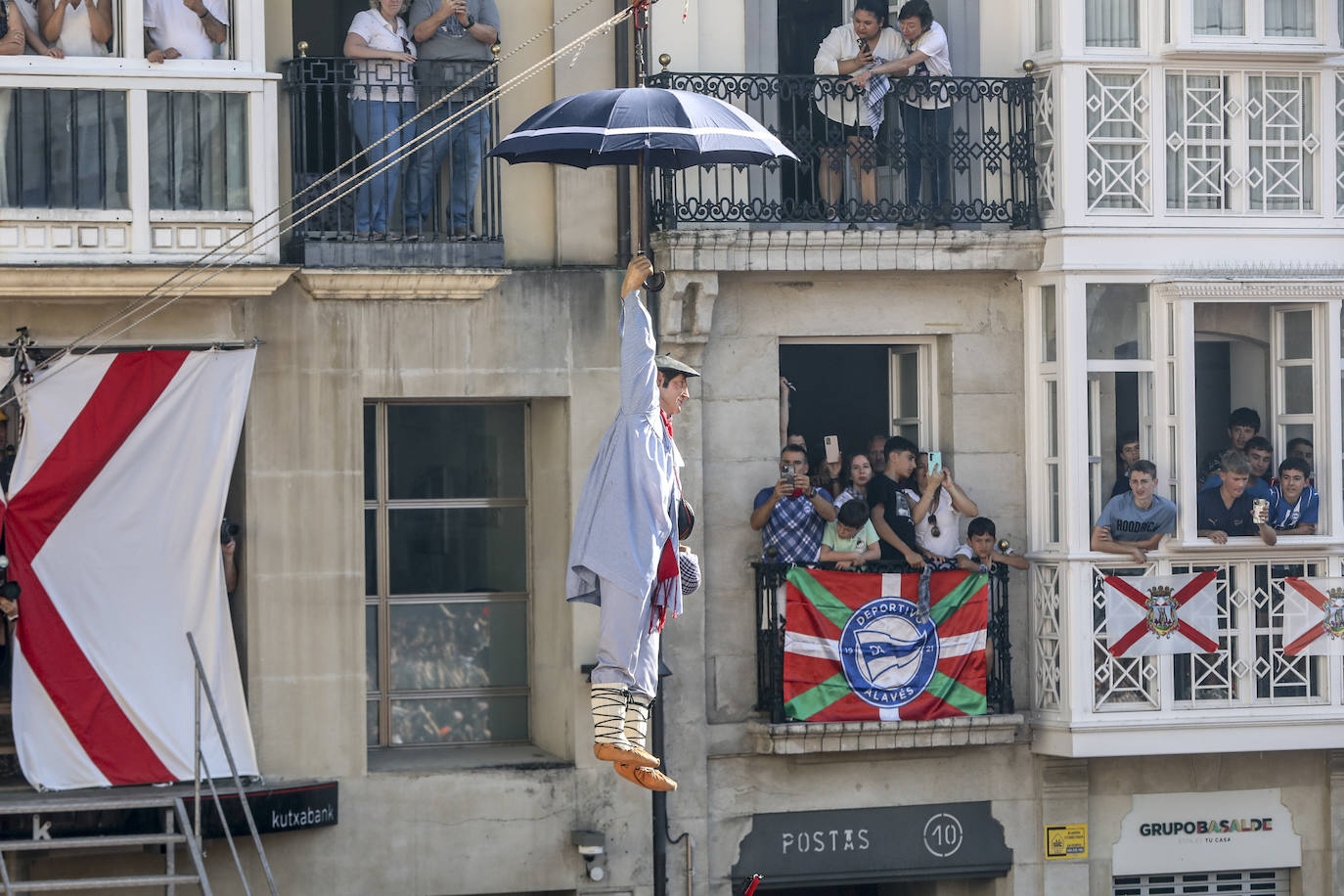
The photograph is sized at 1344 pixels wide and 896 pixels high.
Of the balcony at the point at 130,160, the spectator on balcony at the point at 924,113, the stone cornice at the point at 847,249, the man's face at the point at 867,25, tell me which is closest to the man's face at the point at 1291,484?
the stone cornice at the point at 847,249

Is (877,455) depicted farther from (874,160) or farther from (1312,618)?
(1312,618)

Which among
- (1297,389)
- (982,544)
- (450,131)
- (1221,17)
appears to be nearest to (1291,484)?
(1297,389)

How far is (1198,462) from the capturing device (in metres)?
18.8

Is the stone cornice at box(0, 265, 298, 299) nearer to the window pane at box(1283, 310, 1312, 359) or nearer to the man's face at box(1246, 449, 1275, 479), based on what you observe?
the man's face at box(1246, 449, 1275, 479)

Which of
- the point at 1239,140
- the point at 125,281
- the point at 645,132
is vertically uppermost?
the point at 1239,140

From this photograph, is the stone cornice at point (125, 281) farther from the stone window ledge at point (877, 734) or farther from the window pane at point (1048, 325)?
the window pane at point (1048, 325)

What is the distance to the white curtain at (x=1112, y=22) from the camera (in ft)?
59.9

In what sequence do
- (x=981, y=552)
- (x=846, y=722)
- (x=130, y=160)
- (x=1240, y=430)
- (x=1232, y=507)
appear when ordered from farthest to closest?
(x=1240, y=430) → (x=1232, y=507) → (x=981, y=552) → (x=846, y=722) → (x=130, y=160)

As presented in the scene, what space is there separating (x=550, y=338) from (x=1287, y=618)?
597 centimetres

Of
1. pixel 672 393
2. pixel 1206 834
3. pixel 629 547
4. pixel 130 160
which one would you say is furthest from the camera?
pixel 1206 834

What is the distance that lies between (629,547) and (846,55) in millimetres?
7572

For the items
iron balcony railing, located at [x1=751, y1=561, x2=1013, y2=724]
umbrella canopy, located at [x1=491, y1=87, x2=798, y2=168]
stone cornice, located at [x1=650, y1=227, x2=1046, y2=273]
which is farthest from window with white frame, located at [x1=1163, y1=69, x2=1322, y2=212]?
umbrella canopy, located at [x1=491, y1=87, x2=798, y2=168]

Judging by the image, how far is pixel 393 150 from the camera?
17.1 meters

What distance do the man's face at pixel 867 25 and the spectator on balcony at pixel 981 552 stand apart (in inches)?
145
